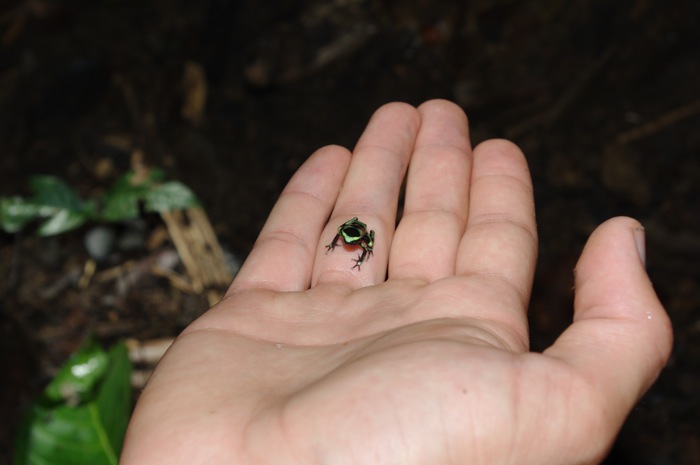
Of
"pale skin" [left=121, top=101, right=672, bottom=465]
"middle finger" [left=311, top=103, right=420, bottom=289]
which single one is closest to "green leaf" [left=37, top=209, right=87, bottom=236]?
"pale skin" [left=121, top=101, right=672, bottom=465]

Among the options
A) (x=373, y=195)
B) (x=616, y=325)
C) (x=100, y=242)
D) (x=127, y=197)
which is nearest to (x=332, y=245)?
(x=373, y=195)

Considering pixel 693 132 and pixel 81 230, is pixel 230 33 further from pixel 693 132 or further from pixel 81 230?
pixel 693 132

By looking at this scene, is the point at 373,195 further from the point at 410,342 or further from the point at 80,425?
the point at 80,425

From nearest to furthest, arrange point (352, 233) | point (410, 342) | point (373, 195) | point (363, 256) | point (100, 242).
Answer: point (410, 342), point (363, 256), point (352, 233), point (373, 195), point (100, 242)

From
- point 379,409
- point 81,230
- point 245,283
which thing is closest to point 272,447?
point 379,409

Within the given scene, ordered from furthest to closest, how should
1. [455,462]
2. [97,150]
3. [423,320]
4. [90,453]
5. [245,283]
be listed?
[97,150], [90,453], [245,283], [423,320], [455,462]

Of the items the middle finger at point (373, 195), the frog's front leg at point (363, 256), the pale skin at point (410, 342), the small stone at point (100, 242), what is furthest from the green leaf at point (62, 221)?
the frog's front leg at point (363, 256)

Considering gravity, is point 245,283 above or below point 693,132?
above
